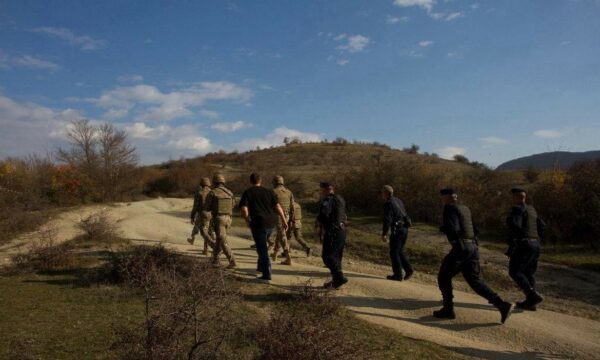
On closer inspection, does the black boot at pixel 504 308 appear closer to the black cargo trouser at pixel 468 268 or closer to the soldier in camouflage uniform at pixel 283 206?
the black cargo trouser at pixel 468 268

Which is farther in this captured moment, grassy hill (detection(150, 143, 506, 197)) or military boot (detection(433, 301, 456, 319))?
grassy hill (detection(150, 143, 506, 197))

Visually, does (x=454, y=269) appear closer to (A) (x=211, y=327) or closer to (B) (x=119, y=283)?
(A) (x=211, y=327)

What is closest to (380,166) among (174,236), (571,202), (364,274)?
(571,202)

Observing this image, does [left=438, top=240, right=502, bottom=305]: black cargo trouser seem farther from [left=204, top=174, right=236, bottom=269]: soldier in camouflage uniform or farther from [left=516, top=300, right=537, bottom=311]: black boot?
[left=204, top=174, right=236, bottom=269]: soldier in camouflage uniform

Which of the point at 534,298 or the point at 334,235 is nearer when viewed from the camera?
the point at 534,298

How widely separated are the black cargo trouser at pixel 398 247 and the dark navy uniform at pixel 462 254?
6.93ft

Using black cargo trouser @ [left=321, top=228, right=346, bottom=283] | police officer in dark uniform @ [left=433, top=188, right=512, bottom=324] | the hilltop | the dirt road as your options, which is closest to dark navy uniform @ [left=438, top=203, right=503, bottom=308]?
police officer in dark uniform @ [left=433, top=188, right=512, bottom=324]

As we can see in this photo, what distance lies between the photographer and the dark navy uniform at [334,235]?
28.3 feet

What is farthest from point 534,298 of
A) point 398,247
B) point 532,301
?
point 398,247

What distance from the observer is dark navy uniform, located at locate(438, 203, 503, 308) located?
7391 millimetres

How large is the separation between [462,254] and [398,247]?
8.11ft

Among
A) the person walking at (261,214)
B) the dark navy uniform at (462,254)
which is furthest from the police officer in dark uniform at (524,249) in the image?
the person walking at (261,214)

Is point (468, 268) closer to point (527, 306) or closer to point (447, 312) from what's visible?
point (447, 312)

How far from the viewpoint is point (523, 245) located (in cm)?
814
